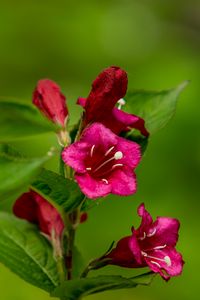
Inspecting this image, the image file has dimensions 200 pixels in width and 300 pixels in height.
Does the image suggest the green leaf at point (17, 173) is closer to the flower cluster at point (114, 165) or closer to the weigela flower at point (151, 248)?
the flower cluster at point (114, 165)

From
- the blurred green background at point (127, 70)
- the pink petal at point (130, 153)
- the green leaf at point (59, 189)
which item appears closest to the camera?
the green leaf at point (59, 189)

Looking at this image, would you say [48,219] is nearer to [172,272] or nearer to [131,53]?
[172,272]

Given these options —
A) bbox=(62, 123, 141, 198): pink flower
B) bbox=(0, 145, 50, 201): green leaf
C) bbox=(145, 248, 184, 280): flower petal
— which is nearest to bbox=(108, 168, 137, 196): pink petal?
bbox=(62, 123, 141, 198): pink flower

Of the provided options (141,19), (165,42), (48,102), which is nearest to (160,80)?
(165,42)

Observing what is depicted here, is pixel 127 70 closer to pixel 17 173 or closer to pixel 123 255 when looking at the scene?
pixel 123 255

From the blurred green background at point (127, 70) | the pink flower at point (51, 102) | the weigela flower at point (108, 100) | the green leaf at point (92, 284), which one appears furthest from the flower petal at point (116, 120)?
the blurred green background at point (127, 70)

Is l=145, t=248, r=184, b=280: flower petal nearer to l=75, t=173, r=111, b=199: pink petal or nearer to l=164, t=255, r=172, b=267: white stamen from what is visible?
l=164, t=255, r=172, b=267: white stamen
